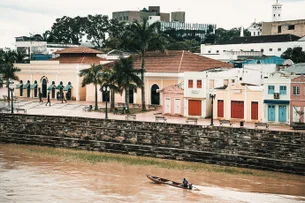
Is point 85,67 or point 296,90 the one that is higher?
point 85,67

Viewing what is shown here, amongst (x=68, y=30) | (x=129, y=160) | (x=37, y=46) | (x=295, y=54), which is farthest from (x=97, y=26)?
(x=129, y=160)

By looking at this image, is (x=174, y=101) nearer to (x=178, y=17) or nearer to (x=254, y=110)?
(x=254, y=110)

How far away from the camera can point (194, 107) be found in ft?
157

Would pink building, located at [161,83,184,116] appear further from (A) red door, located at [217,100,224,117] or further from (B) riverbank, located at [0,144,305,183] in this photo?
(B) riverbank, located at [0,144,305,183]

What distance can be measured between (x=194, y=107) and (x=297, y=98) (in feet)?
31.4

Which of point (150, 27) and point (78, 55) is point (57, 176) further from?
point (78, 55)

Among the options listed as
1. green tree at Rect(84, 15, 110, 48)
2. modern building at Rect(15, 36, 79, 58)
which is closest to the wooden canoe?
modern building at Rect(15, 36, 79, 58)

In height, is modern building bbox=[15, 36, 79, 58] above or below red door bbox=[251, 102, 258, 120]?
above

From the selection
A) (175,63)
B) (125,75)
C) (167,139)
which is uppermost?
(175,63)

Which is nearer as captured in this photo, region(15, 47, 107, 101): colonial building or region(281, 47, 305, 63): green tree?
region(15, 47, 107, 101): colonial building

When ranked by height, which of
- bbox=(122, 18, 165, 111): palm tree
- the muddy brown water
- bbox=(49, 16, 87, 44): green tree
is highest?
bbox=(49, 16, 87, 44): green tree

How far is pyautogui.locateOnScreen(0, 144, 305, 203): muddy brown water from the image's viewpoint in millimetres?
30531

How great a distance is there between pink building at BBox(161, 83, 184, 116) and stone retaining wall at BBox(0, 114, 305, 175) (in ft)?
24.1

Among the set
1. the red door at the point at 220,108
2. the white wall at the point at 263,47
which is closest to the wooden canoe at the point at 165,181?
the red door at the point at 220,108
